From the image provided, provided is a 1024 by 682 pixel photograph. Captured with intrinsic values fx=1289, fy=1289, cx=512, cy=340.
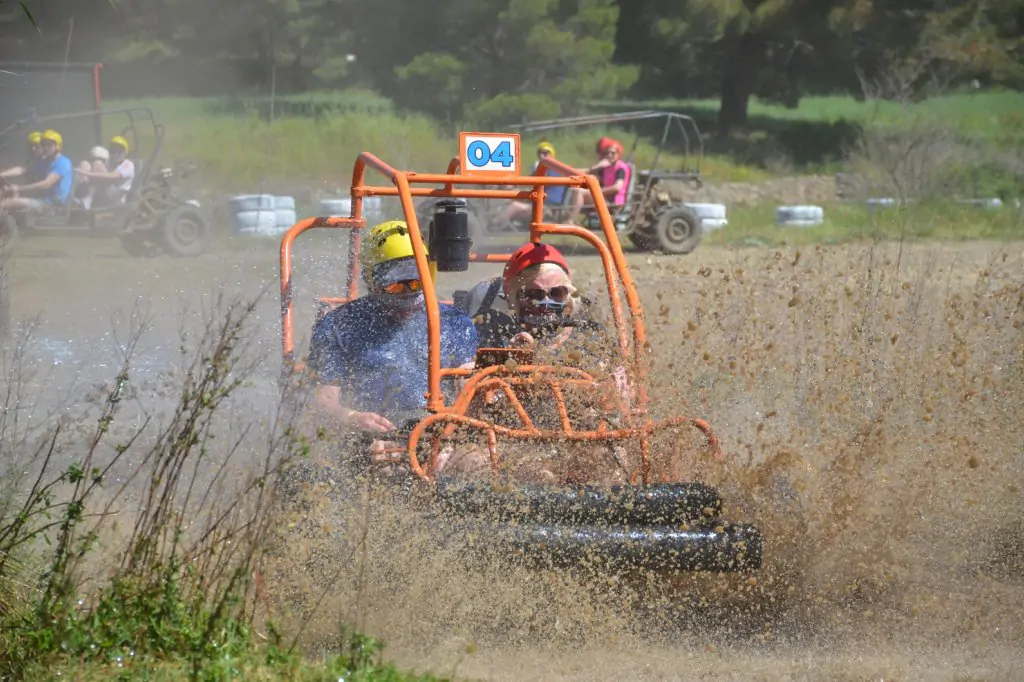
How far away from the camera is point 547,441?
15.4ft

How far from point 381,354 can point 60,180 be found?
11253 millimetres

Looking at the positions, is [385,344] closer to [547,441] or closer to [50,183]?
[547,441]

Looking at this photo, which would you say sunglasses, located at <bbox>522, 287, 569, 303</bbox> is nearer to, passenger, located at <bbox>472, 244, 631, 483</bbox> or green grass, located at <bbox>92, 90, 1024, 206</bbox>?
passenger, located at <bbox>472, 244, 631, 483</bbox>

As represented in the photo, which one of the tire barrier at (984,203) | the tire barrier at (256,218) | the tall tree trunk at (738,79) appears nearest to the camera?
the tire barrier at (256,218)

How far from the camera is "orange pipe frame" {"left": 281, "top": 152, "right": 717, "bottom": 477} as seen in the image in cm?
475

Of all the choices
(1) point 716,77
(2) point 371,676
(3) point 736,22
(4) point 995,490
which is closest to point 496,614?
(2) point 371,676

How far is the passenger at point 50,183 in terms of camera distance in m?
15.0

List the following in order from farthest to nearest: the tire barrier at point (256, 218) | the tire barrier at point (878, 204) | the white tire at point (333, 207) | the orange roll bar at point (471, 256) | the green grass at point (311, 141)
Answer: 1. the green grass at point (311, 141)
2. the tire barrier at point (878, 204)
3. the white tire at point (333, 207)
4. the tire barrier at point (256, 218)
5. the orange roll bar at point (471, 256)

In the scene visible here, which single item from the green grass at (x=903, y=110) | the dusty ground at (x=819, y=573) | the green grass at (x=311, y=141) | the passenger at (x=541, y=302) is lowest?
the dusty ground at (x=819, y=573)

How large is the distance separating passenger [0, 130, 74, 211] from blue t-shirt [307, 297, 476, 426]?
1066 cm

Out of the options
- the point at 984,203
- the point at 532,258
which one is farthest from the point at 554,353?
the point at 984,203

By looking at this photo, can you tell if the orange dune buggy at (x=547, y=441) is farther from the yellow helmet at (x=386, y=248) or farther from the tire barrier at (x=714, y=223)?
the tire barrier at (x=714, y=223)

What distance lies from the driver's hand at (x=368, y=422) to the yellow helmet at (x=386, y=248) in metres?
0.70

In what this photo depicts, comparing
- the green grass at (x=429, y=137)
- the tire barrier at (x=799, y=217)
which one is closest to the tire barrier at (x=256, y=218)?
the green grass at (x=429, y=137)
